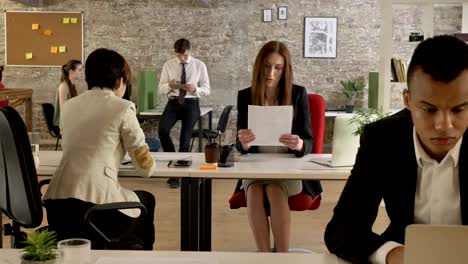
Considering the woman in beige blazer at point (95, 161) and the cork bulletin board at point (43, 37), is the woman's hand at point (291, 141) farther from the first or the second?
the cork bulletin board at point (43, 37)

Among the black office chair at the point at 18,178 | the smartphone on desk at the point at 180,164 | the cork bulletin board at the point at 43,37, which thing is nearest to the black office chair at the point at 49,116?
the cork bulletin board at the point at 43,37

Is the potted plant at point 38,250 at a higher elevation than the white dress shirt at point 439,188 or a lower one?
lower

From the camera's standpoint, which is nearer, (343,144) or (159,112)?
(343,144)

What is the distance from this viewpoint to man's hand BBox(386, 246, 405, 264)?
4.95ft

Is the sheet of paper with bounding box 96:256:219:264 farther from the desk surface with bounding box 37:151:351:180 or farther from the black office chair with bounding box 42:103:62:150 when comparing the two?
the black office chair with bounding box 42:103:62:150

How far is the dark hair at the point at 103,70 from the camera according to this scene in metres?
3.13

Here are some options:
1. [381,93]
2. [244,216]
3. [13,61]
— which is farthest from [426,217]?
[13,61]

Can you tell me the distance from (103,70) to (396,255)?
201cm

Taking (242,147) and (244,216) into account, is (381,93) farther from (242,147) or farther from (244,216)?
(242,147)

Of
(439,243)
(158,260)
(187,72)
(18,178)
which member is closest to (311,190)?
(18,178)

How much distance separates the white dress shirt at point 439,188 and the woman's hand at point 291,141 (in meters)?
1.89

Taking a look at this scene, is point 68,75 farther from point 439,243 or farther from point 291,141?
point 439,243

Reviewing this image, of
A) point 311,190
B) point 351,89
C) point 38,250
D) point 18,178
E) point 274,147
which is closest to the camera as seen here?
point 38,250

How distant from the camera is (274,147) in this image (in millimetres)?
3957
